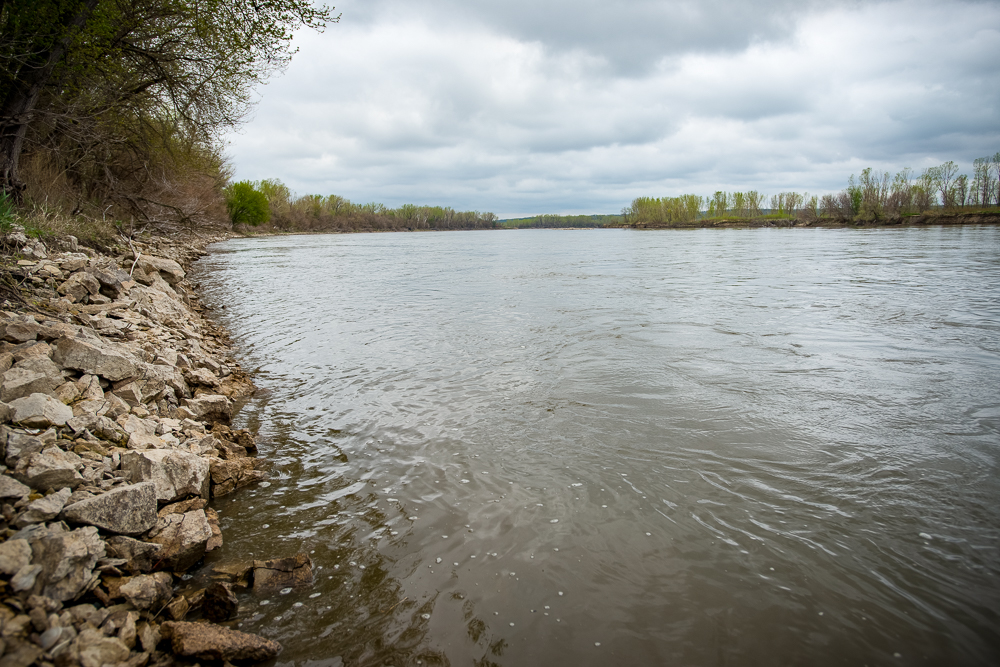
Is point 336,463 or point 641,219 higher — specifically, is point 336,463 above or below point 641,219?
below

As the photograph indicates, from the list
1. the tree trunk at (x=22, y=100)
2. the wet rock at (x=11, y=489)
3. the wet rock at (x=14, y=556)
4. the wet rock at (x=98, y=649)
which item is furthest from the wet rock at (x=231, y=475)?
the tree trunk at (x=22, y=100)

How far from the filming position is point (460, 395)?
747cm

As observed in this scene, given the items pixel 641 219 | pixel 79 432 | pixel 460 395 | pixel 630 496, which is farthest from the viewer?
pixel 641 219

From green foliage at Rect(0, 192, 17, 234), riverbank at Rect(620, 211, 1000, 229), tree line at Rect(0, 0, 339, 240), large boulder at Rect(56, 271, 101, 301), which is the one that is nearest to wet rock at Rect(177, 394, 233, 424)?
large boulder at Rect(56, 271, 101, 301)

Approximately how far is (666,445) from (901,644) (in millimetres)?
2715

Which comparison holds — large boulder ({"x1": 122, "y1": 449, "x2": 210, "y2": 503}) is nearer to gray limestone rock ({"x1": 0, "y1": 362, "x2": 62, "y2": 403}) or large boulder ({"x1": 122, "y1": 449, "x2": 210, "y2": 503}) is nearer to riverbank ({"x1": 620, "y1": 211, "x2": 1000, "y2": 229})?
gray limestone rock ({"x1": 0, "y1": 362, "x2": 62, "y2": 403})

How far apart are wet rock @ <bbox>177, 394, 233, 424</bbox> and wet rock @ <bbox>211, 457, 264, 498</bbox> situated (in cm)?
118

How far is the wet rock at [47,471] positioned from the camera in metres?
3.38

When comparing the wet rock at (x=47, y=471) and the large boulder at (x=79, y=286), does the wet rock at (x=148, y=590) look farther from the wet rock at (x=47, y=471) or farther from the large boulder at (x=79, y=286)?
the large boulder at (x=79, y=286)

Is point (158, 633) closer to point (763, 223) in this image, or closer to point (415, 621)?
point (415, 621)

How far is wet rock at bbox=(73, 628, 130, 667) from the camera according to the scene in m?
2.56

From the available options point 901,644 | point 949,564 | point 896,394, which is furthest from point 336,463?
point 896,394

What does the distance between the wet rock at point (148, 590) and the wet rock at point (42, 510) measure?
2.26ft

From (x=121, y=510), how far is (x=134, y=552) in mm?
323
